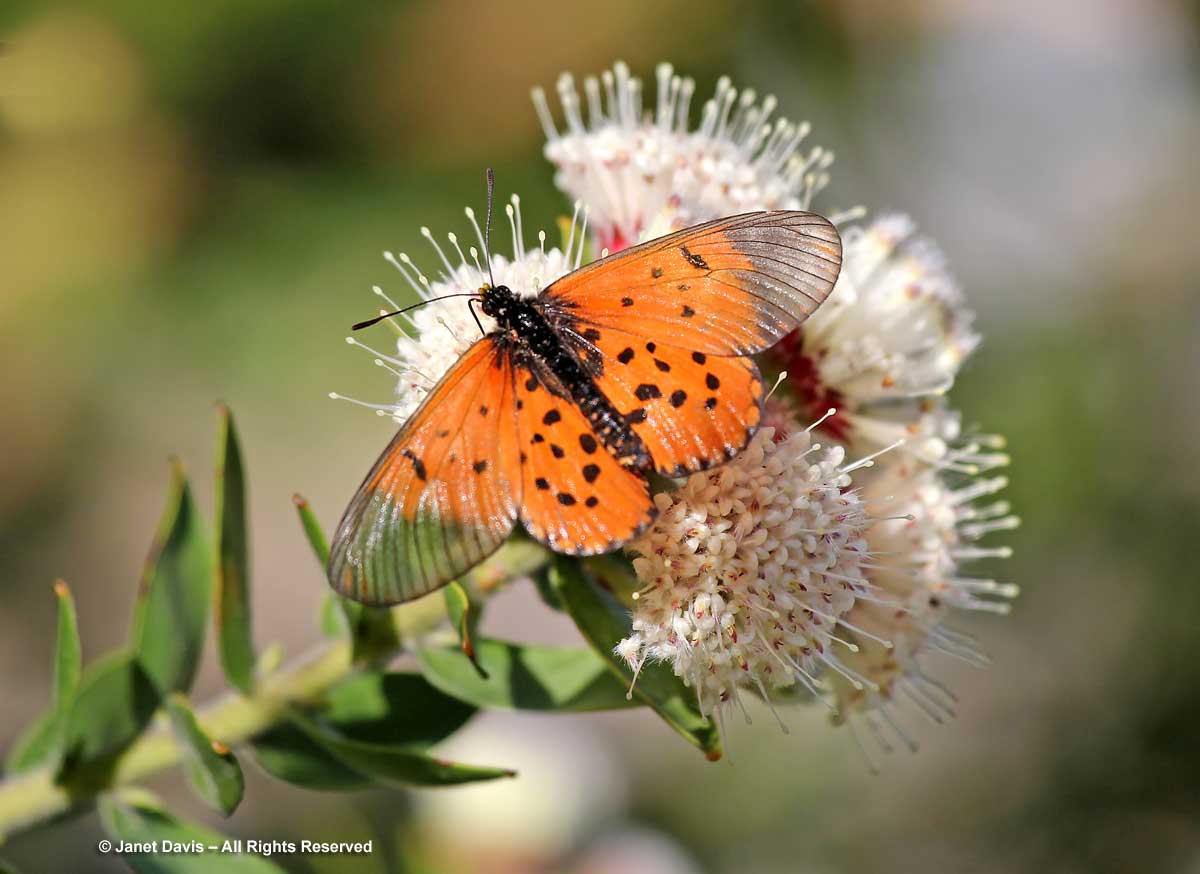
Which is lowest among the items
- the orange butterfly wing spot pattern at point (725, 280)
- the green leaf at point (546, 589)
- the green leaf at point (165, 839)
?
the green leaf at point (165, 839)

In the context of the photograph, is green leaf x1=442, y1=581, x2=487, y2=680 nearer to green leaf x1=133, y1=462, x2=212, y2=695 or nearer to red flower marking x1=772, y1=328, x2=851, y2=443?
green leaf x1=133, y1=462, x2=212, y2=695

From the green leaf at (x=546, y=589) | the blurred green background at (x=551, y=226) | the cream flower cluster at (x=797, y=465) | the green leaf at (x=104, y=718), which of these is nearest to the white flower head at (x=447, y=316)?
the cream flower cluster at (x=797, y=465)

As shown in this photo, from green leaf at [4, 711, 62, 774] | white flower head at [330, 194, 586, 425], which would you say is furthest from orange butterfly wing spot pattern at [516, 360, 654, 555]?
green leaf at [4, 711, 62, 774]

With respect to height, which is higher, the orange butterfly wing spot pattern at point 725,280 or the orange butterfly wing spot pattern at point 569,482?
the orange butterfly wing spot pattern at point 725,280

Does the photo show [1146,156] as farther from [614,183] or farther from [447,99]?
[614,183]

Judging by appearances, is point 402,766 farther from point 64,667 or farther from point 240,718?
point 64,667

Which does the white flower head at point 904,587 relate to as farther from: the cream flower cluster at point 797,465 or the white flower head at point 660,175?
the white flower head at point 660,175

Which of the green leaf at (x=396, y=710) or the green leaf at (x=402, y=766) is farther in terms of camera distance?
the green leaf at (x=396, y=710)

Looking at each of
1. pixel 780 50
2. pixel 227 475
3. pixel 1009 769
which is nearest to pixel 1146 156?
pixel 780 50
